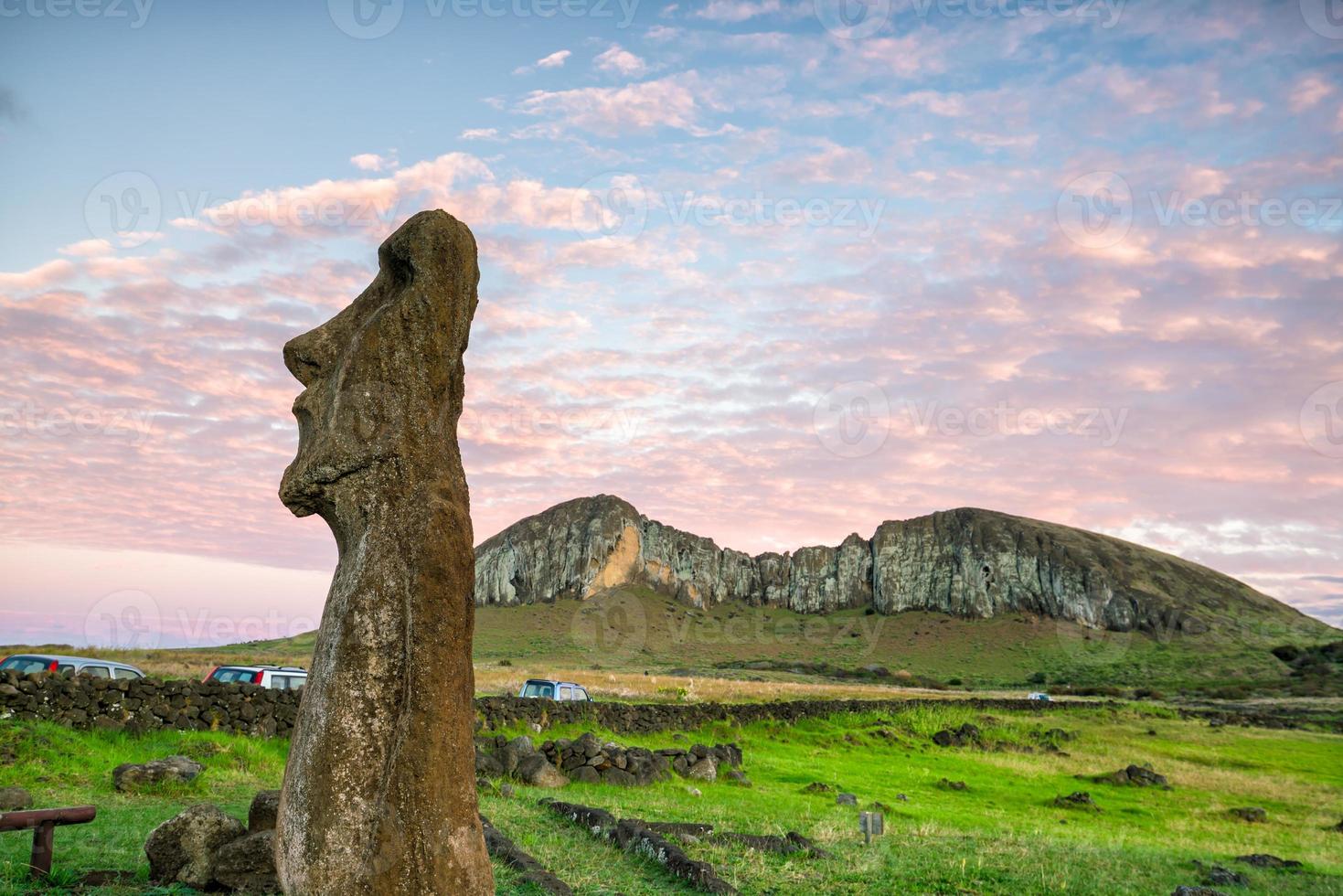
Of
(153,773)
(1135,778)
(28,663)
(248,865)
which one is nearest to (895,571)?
(1135,778)

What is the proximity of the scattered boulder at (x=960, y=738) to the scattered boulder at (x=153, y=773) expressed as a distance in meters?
31.7

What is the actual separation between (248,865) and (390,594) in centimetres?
426

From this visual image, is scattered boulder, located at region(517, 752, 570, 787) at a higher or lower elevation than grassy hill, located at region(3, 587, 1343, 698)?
higher

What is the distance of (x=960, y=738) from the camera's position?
38.5 m

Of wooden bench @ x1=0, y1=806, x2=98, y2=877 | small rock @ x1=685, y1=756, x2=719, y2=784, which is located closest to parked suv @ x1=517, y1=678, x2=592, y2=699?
small rock @ x1=685, y1=756, x2=719, y2=784

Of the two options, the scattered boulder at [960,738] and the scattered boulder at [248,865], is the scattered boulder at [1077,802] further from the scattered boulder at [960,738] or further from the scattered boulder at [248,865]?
the scattered boulder at [248,865]

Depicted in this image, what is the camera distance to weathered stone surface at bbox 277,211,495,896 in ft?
17.3

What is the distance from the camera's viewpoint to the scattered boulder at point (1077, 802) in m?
23.6

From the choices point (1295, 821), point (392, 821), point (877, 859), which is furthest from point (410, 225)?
point (1295, 821)

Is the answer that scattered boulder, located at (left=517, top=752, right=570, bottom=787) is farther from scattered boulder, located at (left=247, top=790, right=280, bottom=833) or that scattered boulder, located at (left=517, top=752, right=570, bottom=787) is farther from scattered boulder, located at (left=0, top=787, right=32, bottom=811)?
scattered boulder, located at (left=247, top=790, right=280, bottom=833)

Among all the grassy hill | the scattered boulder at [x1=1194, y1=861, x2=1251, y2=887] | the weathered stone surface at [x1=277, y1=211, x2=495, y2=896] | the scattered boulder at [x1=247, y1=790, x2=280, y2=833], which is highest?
the weathered stone surface at [x1=277, y1=211, x2=495, y2=896]

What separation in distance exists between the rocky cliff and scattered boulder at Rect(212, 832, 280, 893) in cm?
14899

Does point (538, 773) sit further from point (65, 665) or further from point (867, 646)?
point (867, 646)

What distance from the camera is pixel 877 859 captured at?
12492 millimetres
